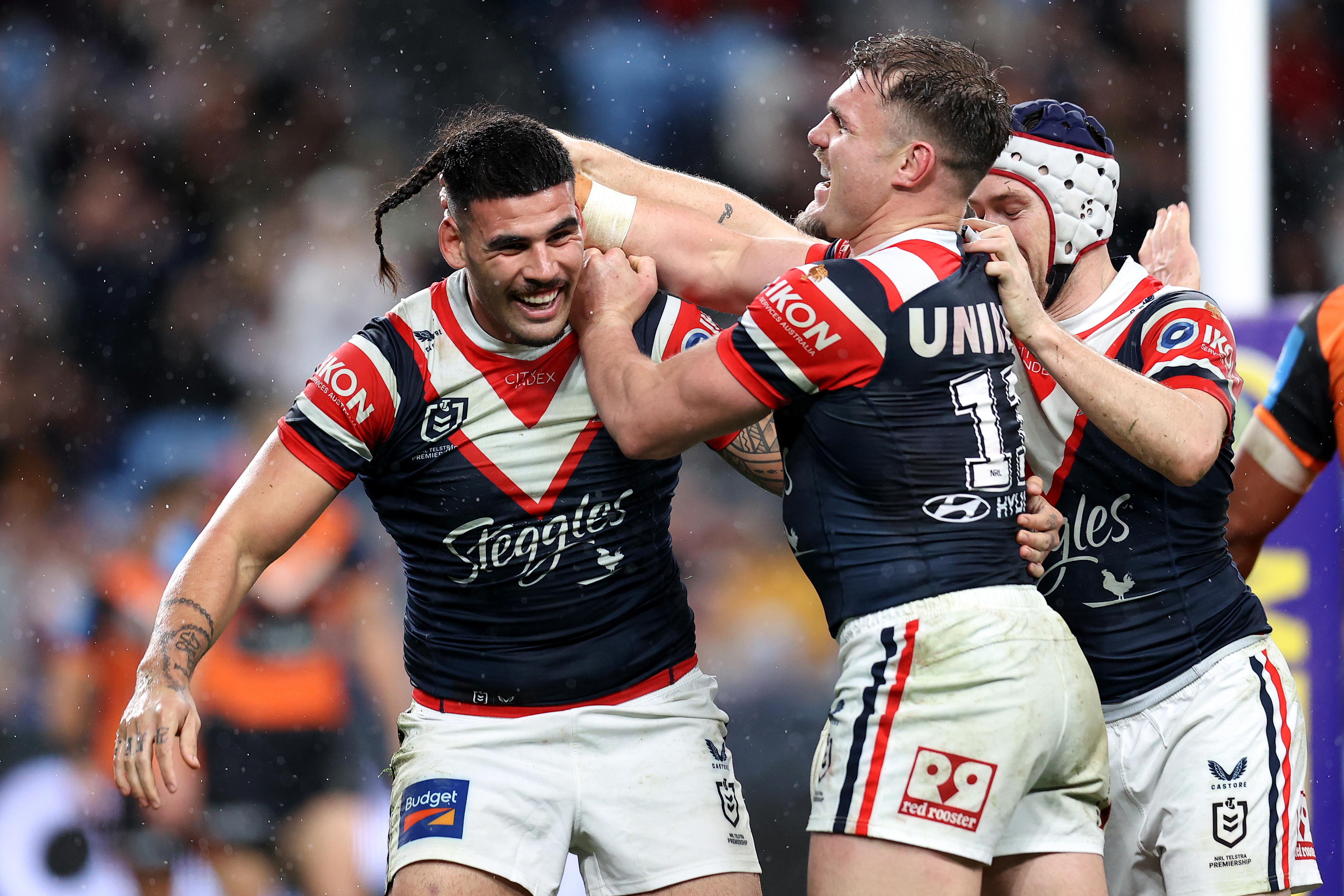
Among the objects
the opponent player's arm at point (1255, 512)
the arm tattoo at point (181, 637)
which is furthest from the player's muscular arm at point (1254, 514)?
the arm tattoo at point (181, 637)

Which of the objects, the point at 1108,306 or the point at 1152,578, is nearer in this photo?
the point at 1152,578

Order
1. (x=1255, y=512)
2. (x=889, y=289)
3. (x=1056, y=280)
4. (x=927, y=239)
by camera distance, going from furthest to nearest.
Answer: (x=1255, y=512) → (x=1056, y=280) → (x=927, y=239) → (x=889, y=289)

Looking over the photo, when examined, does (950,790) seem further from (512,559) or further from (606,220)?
(606,220)

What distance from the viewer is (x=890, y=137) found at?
2590mm

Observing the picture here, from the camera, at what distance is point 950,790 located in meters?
2.31

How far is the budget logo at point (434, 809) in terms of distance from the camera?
273 centimetres

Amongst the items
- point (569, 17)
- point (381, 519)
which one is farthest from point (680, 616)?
point (569, 17)

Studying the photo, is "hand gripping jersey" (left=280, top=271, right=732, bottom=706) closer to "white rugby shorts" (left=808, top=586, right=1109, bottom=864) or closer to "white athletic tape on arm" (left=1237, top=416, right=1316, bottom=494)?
"white rugby shorts" (left=808, top=586, right=1109, bottom=864)

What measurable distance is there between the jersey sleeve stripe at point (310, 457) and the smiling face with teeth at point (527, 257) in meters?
0.47

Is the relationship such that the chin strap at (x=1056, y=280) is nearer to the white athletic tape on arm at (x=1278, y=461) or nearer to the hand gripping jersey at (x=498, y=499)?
the hand gripping jersey at (x=498, y=499)

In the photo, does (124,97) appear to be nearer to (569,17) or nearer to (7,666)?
(569,17)

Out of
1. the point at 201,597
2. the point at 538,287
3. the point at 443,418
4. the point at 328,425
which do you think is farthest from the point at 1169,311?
the point at 201,597

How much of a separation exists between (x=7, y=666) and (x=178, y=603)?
305 cm

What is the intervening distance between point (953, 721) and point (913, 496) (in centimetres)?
40
